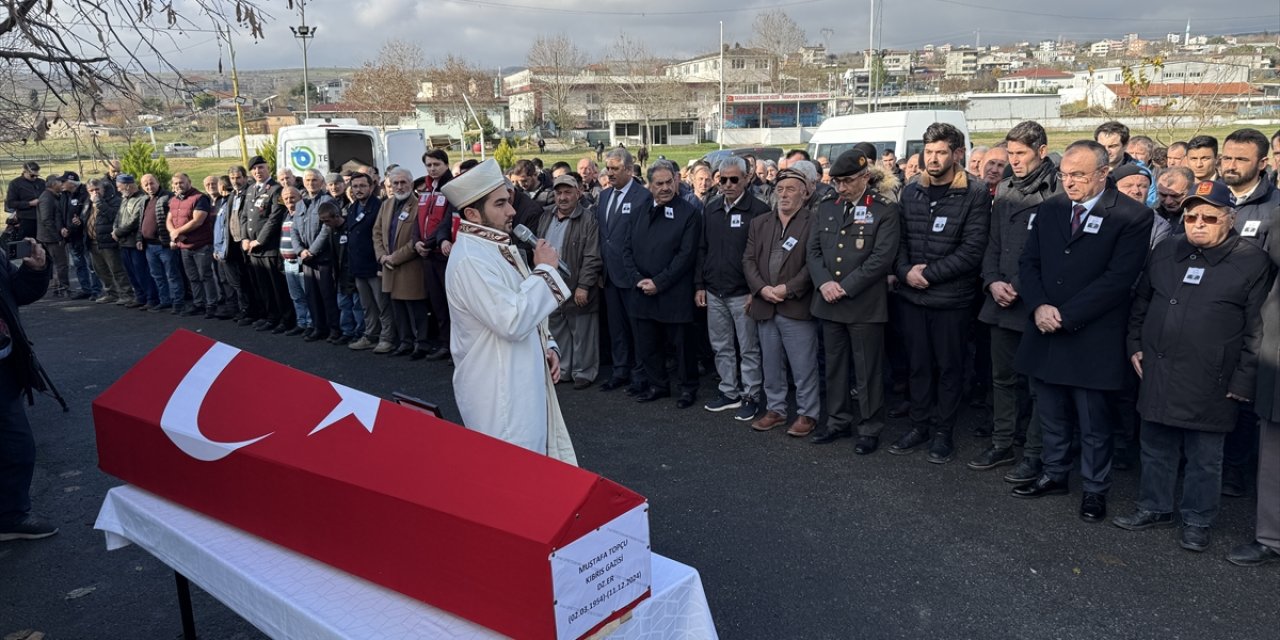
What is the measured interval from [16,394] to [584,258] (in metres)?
4.29

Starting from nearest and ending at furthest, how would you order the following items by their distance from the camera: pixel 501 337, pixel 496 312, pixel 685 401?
pixel 496 312
pixel 501 337
pixel 685 401

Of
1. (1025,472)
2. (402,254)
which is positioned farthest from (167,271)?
(1025,472)

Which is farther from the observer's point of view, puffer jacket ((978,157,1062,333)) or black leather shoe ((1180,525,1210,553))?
puffer jacket ((978,157,1062,333))

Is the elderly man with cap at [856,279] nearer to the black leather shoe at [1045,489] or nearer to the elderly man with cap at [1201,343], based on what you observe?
the black leather shoe at [1045,489]

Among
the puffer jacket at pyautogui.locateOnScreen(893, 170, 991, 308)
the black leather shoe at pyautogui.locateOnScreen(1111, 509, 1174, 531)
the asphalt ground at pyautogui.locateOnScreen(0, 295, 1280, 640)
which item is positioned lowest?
the asphalt ground at pyautogui.locateOnScreen(0, 295, 1280, 640)

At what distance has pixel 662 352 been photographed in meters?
7.05

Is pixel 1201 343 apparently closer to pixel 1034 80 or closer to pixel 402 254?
pixel 402 254

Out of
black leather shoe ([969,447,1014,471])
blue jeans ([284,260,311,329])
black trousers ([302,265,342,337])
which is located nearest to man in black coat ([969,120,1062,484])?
black leather shoe ([969,447,1014,471])

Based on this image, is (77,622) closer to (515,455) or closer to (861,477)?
(515,455)

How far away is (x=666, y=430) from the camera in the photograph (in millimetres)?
6141

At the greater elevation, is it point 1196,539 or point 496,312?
point 496,312

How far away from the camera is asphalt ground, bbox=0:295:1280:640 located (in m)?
3.52

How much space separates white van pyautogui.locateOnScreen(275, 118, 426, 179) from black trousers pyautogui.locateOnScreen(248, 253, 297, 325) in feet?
22.3

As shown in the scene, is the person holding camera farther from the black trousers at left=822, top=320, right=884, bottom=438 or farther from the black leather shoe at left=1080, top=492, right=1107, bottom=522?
the black leather shoe at left=1080, top=492, right=1107, bottom=522
